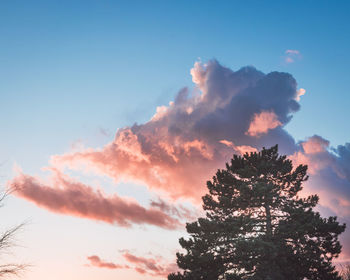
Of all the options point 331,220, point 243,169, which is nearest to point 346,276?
point 331,220

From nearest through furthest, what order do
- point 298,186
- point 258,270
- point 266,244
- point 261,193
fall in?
point 266,244 < point 258,270 < point 261,193 < point 298,186

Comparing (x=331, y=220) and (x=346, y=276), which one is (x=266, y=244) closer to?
(x=331, y=220)

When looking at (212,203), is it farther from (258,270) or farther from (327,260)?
(327,260)

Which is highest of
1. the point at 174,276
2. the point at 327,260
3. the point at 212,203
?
the point at 212,203

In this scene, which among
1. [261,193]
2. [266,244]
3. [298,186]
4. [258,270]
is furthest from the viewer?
[298,186]

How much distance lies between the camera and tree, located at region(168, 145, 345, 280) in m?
20.4

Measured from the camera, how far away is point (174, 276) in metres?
21.2

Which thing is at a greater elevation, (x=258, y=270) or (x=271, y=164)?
(x=271, y=164)

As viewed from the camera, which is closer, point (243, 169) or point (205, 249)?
point (205, 249)

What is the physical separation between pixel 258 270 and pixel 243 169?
9.15 m

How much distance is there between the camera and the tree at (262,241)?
802 inches

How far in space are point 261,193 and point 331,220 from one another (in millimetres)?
6361

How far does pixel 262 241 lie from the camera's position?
19547 millimetres

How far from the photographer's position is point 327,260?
20672 millimetres
